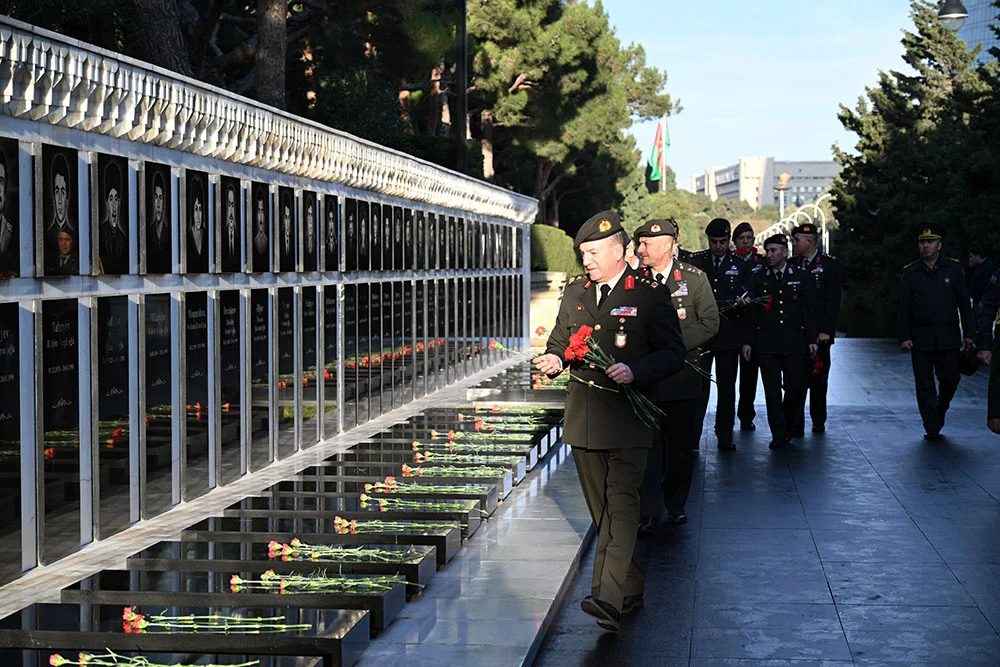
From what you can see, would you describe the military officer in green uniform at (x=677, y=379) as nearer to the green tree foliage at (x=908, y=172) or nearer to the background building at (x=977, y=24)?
the green tree foliage at (x=908, y=172)

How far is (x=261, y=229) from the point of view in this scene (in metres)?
11.8

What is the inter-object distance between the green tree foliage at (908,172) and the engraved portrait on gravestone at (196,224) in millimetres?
23910

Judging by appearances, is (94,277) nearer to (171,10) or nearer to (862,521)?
(862,521)

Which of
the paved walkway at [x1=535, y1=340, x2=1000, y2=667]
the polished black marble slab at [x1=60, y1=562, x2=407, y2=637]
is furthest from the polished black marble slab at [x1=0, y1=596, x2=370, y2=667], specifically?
the paved walkway at [x1=535, y1=340, x2=1000, y2=667]

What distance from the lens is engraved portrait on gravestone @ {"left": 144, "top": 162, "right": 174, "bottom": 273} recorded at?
9414 millimetres

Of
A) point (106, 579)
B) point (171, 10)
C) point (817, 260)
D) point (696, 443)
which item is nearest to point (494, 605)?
point (106, 579)

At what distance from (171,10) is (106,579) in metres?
17.0

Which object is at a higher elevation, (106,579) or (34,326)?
(34,326)

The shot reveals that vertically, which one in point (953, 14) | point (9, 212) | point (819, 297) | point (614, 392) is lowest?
point (614, 392)

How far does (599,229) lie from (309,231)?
6512 millimetres

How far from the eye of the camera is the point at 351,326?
1473 cm

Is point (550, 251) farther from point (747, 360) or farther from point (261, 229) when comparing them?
point (261, 229)

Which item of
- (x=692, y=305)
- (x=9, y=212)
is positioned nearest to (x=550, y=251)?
(x=692, y=305)

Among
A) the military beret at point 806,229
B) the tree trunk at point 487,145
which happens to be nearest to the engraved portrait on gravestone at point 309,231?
the military beret at point 806,229
